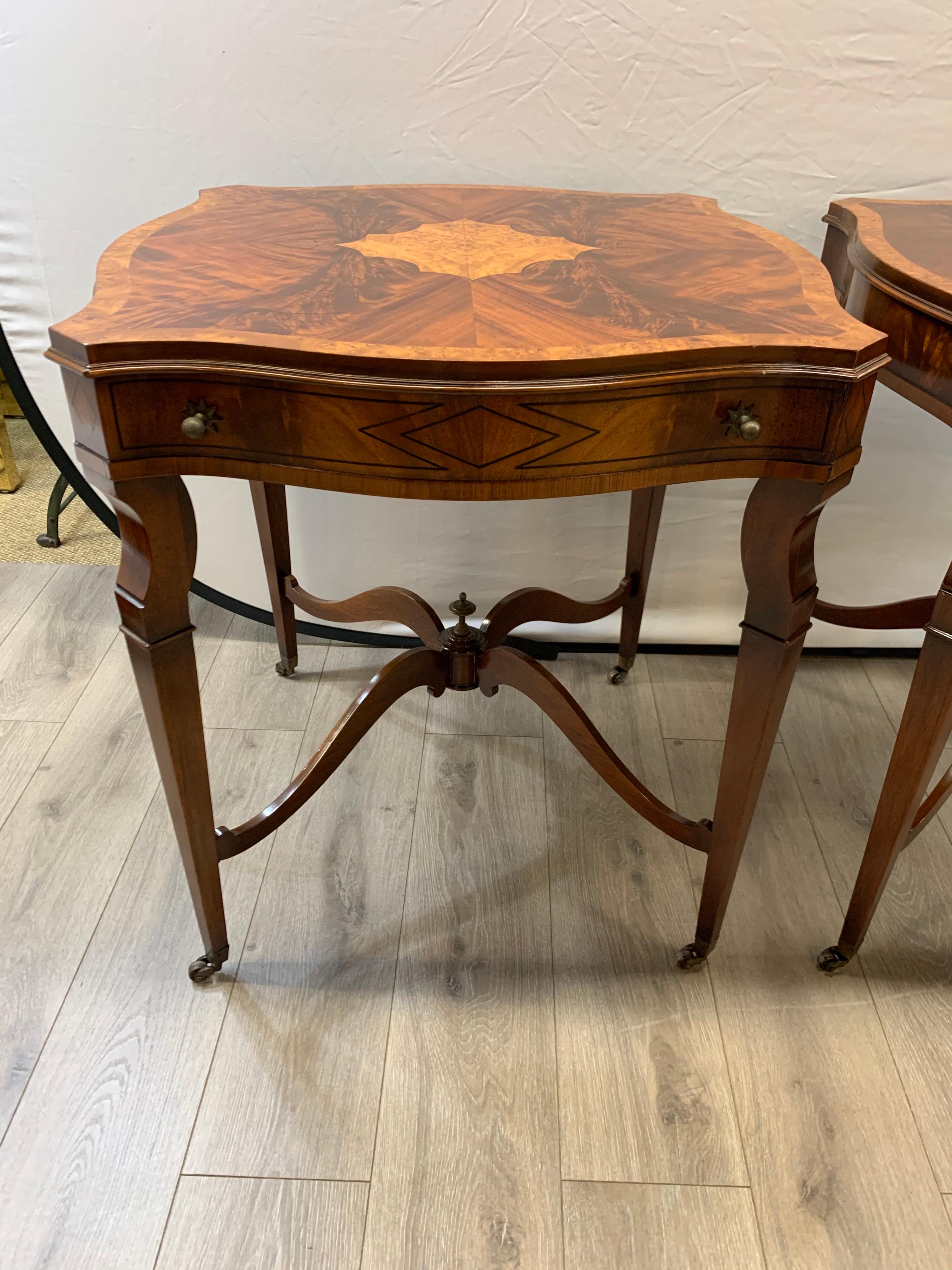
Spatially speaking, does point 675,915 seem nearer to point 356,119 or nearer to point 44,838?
point 44,838

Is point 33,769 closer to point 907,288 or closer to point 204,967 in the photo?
point 204,967

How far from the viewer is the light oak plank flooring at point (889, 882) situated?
0.93m

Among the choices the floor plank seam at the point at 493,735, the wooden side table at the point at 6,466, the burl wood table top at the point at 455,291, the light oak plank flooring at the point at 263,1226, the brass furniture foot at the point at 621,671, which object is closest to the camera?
the burl wood table top at the point at 455,291

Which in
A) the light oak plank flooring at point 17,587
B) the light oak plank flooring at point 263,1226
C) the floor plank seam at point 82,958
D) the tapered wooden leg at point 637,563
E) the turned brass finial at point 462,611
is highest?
the turned brass finial at point 462,611

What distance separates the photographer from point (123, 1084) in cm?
89

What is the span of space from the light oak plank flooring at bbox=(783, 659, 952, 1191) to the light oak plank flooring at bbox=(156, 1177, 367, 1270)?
1.69ft

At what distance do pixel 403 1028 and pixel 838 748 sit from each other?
2.39 ft

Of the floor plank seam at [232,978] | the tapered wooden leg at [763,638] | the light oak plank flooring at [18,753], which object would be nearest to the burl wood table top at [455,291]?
the tapered wooden leg at [763,638]

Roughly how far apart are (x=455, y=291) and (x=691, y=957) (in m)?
0.69

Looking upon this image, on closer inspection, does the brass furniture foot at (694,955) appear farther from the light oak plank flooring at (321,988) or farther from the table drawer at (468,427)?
the table drawer at (468,427)

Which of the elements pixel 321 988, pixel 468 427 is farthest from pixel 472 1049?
pixel 468 427

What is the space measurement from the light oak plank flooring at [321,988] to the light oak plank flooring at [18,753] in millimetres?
341

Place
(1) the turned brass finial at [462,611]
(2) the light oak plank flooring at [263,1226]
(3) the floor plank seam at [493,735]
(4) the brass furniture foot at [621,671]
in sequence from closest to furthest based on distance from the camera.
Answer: (2) the light oak plank flooring at [263,1226]
(1) the turned brass finial at [462,611]
(3) the floor plank seam at [493,735]
(4) the brass furniture foot at [621,671]

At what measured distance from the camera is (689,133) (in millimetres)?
1152
